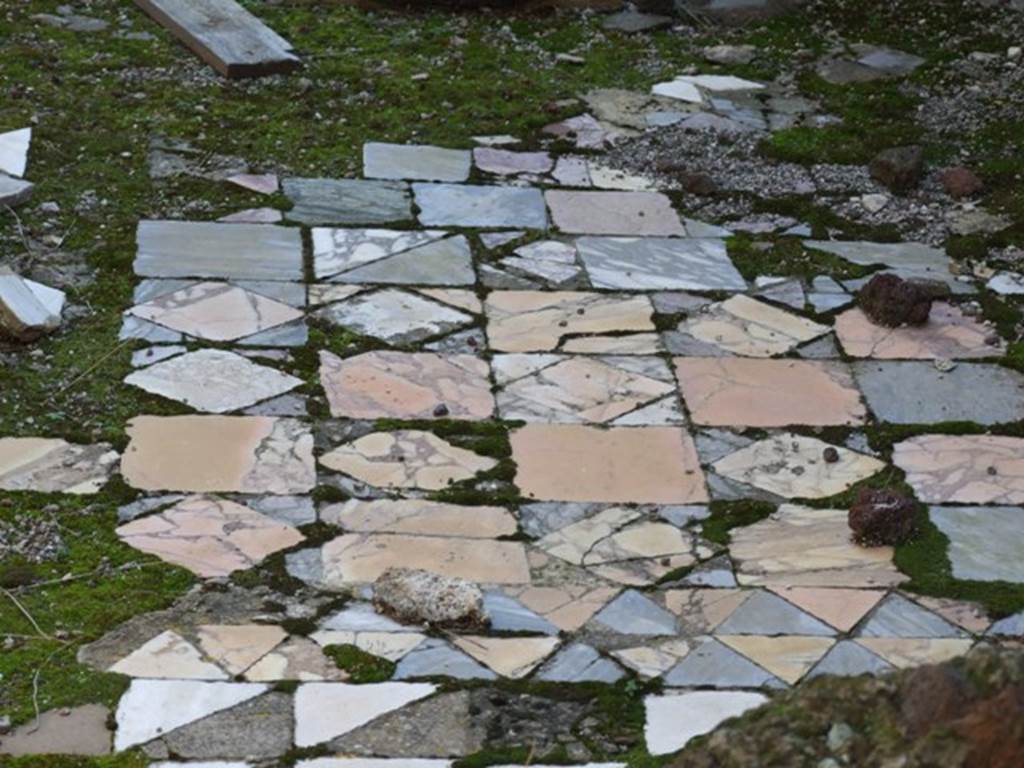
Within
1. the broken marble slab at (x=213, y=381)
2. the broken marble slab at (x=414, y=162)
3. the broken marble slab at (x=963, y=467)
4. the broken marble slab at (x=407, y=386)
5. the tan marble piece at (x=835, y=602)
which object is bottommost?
the broken marble slab at (x=414, y=162)

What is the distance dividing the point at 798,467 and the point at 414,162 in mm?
2736

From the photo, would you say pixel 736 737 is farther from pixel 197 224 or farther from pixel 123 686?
pixel 197 224

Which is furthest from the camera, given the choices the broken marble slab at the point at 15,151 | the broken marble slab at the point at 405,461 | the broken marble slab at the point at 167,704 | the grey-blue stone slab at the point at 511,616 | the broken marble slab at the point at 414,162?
the broken marble slab at the point at 414,162

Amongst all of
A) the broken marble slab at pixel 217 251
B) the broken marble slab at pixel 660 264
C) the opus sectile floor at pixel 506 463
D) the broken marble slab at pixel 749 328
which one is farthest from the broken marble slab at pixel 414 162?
the broken marble slab at pixel 749 328

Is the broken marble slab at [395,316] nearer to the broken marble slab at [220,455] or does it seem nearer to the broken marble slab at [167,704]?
the broken marble slab at [220,455]

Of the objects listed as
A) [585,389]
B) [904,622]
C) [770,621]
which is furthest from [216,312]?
[904,622]

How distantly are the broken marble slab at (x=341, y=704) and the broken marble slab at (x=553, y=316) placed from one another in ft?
6.69

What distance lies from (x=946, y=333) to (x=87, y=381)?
9.88 ft

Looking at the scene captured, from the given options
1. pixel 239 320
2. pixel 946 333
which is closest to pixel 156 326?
pixel 239 320

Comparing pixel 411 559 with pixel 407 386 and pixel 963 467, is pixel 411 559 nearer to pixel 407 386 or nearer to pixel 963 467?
pixel 407 386

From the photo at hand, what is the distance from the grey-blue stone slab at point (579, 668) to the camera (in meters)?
4.57

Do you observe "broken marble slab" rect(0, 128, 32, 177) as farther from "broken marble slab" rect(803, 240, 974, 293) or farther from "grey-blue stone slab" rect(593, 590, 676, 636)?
"grey-blue stone slab" rect(593, 590, 676, 636)

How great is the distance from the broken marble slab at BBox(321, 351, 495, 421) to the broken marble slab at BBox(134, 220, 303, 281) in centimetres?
73

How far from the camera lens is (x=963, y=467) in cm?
567
